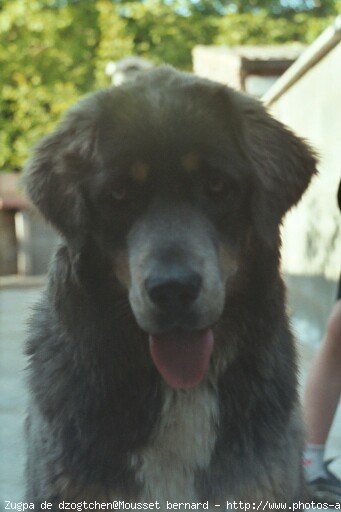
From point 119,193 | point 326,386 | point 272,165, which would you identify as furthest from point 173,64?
point 119,193

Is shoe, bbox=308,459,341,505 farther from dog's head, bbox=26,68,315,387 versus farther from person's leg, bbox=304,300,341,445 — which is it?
dog's head, bbox=26,68,315,387

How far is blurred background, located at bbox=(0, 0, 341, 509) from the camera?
8.79 m

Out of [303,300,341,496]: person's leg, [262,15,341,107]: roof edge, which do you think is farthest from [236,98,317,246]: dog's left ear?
[262,15,341,107]: roof edge

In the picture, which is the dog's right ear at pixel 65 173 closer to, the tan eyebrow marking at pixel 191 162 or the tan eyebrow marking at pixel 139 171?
the tan eyebrow marking at pixel 139 171

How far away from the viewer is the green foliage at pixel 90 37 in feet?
86.3

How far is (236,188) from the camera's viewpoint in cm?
282

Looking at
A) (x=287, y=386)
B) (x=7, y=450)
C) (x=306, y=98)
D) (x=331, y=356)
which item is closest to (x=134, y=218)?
(x=287, y=386)

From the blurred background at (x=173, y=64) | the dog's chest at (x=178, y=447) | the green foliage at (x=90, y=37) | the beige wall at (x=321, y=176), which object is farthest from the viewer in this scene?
the green foliage at (x=90, y=37)

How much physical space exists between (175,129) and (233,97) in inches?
14.4

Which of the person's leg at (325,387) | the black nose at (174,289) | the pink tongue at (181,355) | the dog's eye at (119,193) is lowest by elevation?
the person's leg at (325,387)

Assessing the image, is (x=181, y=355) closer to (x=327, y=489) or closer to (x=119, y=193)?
(x=119, y=193)

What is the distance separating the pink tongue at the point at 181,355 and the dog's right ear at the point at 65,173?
0.49 m

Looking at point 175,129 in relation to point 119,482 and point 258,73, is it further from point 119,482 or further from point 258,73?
point 258,73

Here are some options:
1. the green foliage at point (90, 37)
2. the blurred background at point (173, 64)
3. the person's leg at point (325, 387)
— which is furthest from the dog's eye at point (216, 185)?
the green foliage at point (90, 37)
